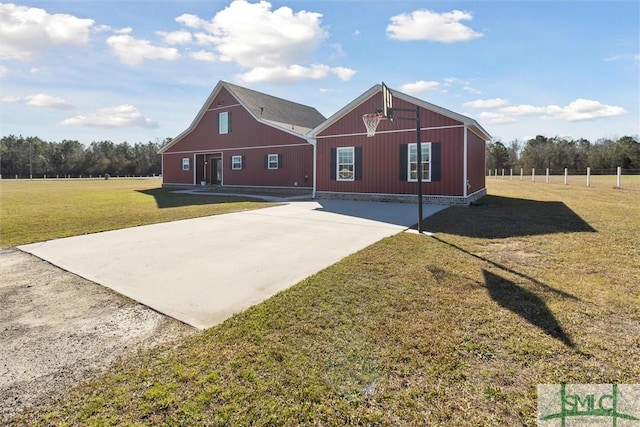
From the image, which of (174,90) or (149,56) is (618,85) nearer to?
(149,56)

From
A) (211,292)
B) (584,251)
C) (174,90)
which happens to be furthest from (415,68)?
(174,90)

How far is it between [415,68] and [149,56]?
9823 millimetres

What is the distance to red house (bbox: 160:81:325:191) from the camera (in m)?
19.0

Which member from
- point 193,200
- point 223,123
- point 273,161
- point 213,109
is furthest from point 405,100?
point 213,109

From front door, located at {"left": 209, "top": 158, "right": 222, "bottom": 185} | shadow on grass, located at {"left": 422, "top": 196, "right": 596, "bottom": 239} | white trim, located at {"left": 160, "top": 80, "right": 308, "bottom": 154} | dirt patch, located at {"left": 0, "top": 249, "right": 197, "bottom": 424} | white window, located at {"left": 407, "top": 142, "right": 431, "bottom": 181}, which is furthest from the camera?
front door, located at {"left": 209, "top": 158, "right": 222, "bottom": 185}

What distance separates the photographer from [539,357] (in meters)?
2.42

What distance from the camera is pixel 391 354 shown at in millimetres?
2477

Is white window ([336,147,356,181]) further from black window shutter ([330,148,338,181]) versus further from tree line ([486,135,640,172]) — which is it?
tree line ([486,135,640,172])

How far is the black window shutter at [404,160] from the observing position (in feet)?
41.7

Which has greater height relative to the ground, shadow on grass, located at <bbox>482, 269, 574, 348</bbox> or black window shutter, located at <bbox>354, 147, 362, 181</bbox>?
black window shutter, located at <bbox>354, 147, 362, 181</bbox>

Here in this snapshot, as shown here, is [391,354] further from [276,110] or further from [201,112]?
[201,112]

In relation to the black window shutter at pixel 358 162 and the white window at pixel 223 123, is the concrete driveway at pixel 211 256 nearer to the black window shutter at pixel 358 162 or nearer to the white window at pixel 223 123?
the black window shutter at pixel 358 162

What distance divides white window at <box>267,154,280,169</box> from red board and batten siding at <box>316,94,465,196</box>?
5052 mm
